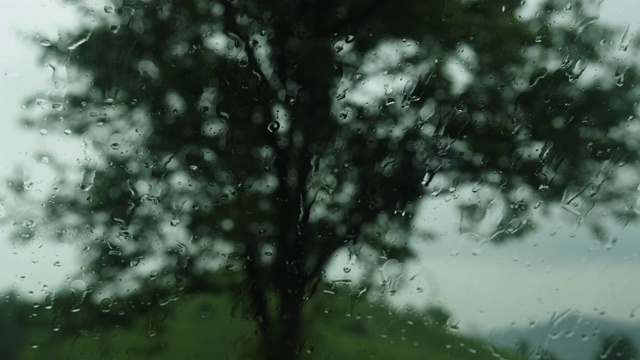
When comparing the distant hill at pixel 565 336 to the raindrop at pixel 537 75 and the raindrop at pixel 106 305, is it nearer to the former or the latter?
the raindrop at pixel 537 75

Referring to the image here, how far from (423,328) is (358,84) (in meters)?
0.90

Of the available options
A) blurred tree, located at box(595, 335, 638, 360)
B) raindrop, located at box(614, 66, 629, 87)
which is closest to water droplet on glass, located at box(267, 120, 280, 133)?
raindrop, located at box(614, 66, 629, 87)

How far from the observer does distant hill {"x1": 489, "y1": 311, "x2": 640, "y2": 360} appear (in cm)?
236

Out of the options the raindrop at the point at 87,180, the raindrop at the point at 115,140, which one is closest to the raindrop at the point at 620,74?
the raindrop at the point at 115,140

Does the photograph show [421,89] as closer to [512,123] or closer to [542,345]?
[512,123]

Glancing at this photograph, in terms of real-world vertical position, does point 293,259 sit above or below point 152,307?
above

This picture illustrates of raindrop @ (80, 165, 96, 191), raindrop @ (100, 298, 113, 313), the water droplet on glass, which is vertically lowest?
raindrop @ (100, 298, 113, 313)

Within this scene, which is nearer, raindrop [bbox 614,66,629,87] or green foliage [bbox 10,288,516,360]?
green foliage [bbox 10,288,516,360]

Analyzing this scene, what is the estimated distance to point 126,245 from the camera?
239 cm

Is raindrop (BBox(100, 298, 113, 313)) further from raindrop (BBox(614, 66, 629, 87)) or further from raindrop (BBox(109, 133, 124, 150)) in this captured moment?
raindrop (BBox(614, 66, 629, 87))

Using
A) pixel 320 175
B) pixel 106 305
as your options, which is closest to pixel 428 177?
pixel 320 175

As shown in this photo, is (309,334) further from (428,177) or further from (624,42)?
→ (624,42)

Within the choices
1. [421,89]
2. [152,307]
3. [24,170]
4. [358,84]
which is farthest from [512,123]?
[24,170]

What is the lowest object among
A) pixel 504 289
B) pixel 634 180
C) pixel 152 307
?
pixel 152 307
